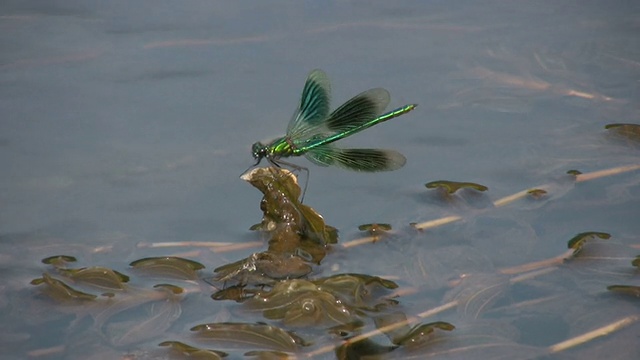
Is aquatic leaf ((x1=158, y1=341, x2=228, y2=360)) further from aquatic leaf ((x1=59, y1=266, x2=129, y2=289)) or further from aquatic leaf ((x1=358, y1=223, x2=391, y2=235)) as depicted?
aquatic leaf ((x1=358, y1=223, x2=391, y2=235))

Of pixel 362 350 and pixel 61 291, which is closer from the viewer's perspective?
pixel 362 350

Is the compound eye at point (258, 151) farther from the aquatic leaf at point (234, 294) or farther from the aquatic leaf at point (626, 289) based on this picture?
the aquatic leaf at point (626, 289)

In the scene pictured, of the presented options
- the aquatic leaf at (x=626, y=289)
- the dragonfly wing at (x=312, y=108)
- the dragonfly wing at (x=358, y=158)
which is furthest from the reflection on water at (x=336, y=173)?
the dragonfly wing at (x=312, y=108)

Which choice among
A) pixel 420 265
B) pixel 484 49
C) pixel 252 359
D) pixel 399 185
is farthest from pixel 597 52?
pixel 252 359

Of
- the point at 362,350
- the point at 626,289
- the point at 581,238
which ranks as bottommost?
the point at 362,350

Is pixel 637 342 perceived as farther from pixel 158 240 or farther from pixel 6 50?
pixel 6 50

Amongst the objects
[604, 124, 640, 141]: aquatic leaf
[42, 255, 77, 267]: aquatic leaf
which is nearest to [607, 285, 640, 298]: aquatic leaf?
[604, 124, 640, 141]: aquatic leaf

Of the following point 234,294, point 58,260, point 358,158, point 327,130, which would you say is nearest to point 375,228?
point 358,158

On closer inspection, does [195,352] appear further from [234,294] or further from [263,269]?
[263,269]
